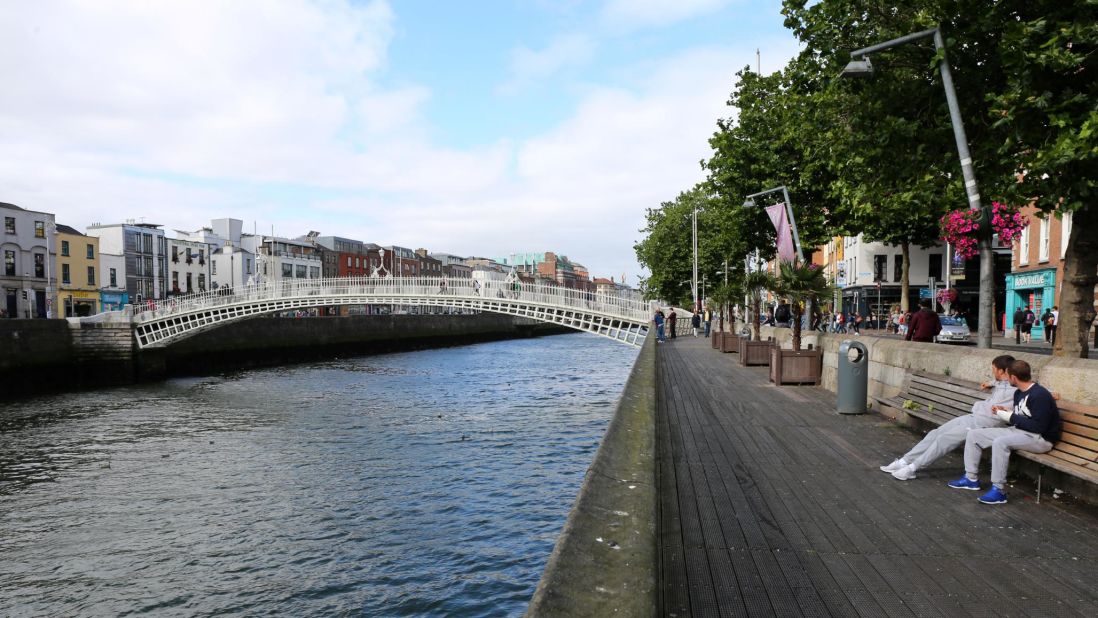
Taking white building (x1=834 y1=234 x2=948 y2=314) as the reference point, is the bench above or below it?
below

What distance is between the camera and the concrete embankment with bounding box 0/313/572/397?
31.8 m

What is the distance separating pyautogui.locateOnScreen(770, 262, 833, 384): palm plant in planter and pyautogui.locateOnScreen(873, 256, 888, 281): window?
1383 inches

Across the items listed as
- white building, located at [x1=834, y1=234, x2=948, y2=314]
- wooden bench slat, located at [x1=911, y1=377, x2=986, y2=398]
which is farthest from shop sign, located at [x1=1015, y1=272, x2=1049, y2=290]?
wooden bench slat, located at [x1=911, y1=377, x2=986, y2=398]

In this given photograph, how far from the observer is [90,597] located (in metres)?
9.72

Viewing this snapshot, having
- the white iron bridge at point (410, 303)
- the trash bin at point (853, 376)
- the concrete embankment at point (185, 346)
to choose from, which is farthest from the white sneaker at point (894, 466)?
the concrete embankment at point (185, 346)

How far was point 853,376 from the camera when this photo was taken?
977 centimetres

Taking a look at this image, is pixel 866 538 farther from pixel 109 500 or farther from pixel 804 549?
pixel 109 500

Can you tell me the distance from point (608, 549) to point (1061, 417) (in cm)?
437

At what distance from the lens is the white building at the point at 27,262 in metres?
49.7

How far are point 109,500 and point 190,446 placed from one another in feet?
18.6

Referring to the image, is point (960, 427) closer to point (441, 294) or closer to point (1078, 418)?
point (1078, 418)

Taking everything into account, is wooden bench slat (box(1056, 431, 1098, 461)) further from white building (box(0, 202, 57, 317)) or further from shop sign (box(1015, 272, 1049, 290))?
white building (box(0, 202, 57, 317))

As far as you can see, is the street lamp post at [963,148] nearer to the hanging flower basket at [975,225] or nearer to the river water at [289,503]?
the hanging flower basket at [975,225]

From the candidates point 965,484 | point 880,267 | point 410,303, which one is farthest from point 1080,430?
point 880,267
